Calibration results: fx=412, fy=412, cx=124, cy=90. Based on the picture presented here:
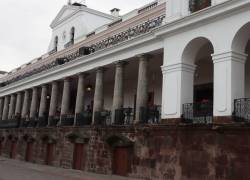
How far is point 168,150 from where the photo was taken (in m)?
16.3

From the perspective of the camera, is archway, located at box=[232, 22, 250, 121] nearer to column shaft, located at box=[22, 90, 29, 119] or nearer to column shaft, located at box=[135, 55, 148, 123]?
column shaft, located at box=[135, 55, 148, 123]

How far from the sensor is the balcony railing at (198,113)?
15570 mm

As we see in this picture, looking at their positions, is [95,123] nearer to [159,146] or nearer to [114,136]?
[114,136]

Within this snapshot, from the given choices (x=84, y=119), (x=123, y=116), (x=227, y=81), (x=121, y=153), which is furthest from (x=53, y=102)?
(x=227, y=81)

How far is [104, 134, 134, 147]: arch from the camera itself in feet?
61.3

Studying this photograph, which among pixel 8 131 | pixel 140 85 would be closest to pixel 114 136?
pixel 140 85

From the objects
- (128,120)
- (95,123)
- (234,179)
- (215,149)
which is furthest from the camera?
(95,123)

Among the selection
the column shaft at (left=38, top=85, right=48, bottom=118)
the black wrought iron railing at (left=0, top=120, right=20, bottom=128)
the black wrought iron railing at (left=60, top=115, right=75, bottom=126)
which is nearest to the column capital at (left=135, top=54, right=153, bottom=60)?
the black wrought iron railing at (left=60, top=115, right=75, bottom=126)

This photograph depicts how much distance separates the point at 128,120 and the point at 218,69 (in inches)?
273

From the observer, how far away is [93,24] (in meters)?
32.8

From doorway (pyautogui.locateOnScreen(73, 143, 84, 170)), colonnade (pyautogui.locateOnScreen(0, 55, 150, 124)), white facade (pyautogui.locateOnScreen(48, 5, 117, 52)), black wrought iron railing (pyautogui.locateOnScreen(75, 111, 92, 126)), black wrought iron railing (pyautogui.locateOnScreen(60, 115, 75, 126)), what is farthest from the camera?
white facade (pyautogui.locateOnScreen(48, 5, 117, 52))

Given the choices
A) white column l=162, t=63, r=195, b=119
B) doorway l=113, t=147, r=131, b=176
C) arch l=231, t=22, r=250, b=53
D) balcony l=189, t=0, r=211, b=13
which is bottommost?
doorway l=113, t=147, r=131, b=176

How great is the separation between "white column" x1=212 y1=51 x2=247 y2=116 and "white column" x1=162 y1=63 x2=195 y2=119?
1890mm

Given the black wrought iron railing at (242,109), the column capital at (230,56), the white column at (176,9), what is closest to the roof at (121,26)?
the white column at (176,9)
